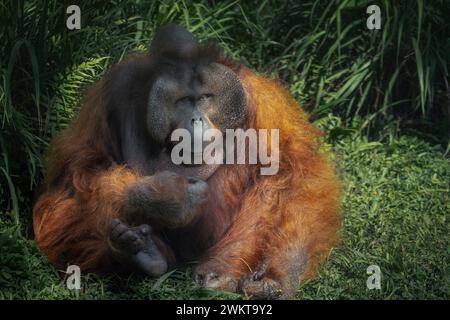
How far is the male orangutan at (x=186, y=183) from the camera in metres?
3.79

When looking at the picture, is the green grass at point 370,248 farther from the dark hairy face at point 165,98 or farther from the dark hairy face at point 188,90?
the dark hairy face at point 188,90

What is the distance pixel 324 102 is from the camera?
5.35 meters

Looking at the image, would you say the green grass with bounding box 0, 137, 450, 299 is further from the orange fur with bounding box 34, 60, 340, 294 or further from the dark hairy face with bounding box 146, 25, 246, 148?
the dark hairy face with bounding box 146, 25, 246, 148

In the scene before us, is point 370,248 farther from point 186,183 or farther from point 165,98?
point 165,98

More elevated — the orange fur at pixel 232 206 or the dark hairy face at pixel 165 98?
the dark hairy face at pixel 165 98

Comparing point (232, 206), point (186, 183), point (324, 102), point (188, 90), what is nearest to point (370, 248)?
point (232, 206)

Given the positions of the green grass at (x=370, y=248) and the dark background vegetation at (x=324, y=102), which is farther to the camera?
the dark background vegetation at (x=324, y=102)

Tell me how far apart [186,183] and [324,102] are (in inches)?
71.9

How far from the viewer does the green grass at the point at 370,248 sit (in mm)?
3764

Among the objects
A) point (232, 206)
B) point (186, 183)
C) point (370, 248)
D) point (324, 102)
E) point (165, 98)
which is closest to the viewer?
point (186, 183)

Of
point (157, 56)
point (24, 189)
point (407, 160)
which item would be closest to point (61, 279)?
point (24, 189)

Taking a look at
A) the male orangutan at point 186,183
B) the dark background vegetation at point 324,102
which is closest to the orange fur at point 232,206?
the male orangutan at point 186,183
